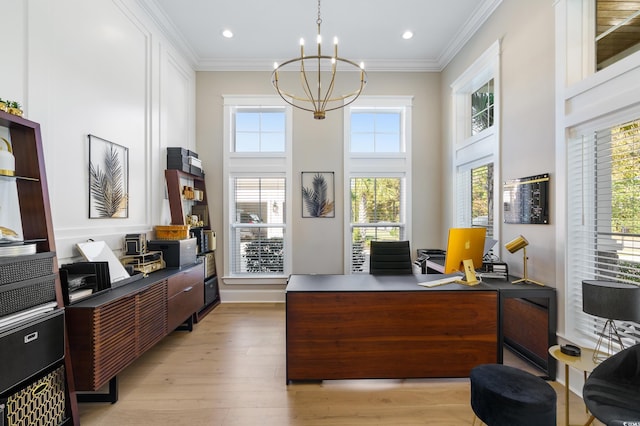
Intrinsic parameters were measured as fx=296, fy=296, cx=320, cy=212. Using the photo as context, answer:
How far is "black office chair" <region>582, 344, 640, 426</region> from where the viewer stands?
1447mm

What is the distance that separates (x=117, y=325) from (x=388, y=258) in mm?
2647

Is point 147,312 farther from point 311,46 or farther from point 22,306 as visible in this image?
point 311,46

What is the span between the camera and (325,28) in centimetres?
384

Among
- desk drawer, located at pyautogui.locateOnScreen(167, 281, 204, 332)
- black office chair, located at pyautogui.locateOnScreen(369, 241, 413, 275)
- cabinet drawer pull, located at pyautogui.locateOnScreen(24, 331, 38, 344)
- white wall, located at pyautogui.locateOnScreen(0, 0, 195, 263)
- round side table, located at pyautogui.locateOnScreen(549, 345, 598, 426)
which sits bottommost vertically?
desk drawer, located at pyautogui.locateOnScreen(167, 281, 204, 332)

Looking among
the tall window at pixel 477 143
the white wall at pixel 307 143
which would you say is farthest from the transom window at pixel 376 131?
the tall window at pixel 477 143

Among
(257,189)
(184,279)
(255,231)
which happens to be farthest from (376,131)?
(184,279)

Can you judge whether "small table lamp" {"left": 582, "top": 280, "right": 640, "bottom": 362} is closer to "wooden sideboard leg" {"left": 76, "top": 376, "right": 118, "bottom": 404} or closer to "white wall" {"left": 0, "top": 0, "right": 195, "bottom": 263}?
"wooden sideboard leg" {"left": 76, "top": 376, "right": 118, "bottom": 404}

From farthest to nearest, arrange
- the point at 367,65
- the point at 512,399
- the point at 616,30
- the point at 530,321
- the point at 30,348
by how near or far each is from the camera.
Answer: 1. the point at 367,65
2. the point at 530,321
3. the point at 616,30
4. the point at 30,348
5. the point at 512,399

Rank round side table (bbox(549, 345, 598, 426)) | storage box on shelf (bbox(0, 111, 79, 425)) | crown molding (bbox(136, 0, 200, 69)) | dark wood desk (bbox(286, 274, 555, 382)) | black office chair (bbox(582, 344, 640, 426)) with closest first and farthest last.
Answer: black office chair (bbox(582, 344, 640, 426)) → storage box on shelf (bbox(0, 111, 79, 425)) → round side table (bbox(549, 345, 598, 426)) → dark wood desk (bbox(286, 274, 555, 382)) → crown molding (bbox(136, 0, 200, 69))

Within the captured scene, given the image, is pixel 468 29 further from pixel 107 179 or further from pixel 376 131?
pixel 107 179

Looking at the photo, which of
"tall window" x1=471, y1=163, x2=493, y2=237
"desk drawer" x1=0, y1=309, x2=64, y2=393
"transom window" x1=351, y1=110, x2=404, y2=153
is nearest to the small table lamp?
"tall window" x1=471, y1=163, x2=493, y2=237

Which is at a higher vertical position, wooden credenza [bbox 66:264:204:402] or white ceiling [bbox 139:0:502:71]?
white ceiling [bbox 139:0:502:71]

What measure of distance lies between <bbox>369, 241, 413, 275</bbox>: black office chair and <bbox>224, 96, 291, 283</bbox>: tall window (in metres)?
1.74

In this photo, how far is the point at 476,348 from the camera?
247 centimetres
